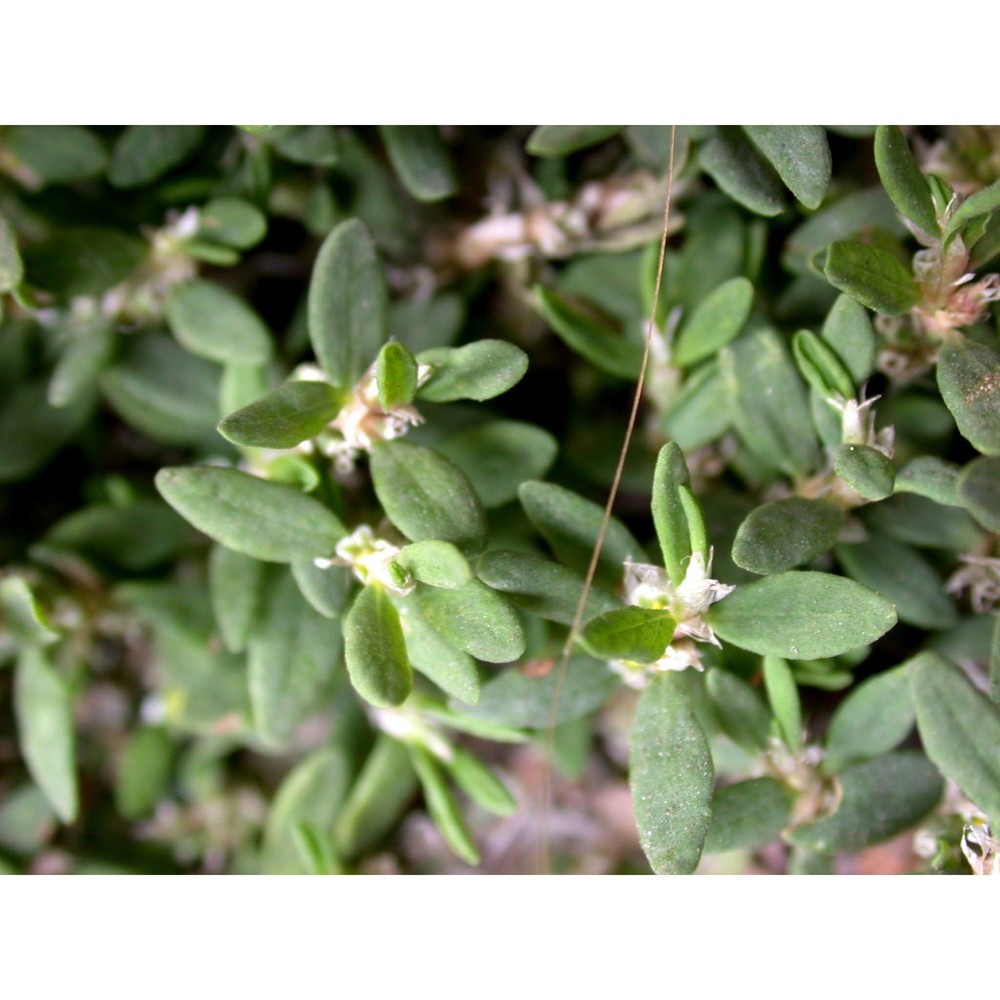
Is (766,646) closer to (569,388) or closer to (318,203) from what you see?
(569,388)

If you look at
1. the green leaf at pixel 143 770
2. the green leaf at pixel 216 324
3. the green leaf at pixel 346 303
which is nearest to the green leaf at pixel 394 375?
the green leaf at pixel 346 303

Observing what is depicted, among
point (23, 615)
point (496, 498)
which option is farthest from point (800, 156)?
point (23, 615)

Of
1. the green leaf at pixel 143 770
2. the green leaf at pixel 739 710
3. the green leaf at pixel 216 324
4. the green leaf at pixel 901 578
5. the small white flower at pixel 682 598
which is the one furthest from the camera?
the green leaf at pixel 143 770

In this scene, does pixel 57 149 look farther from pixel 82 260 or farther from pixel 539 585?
pixel 539 585

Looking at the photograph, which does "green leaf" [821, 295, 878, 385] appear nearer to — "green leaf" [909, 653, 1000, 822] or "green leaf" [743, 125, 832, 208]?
"green leaf" [743, 125, 832, 208]

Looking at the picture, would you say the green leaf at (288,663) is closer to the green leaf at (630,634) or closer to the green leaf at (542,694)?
the green leaf at (542,694)

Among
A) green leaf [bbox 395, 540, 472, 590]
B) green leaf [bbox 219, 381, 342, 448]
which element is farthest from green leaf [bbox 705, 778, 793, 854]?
green leaf [bbox 219, 381, 342, 448]
